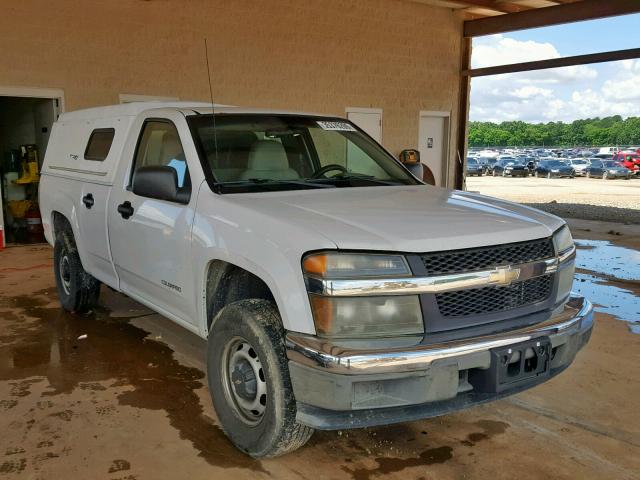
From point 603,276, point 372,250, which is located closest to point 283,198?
point 372,250

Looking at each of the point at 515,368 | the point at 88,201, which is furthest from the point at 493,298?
the point at 88,201

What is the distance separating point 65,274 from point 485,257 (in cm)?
447

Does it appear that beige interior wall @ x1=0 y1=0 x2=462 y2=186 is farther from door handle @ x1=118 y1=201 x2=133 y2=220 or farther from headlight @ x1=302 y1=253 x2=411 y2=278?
headlight @ x1=302 y1=253 x2=411 y2=278

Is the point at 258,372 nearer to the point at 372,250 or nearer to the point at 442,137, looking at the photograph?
the point at 372,250

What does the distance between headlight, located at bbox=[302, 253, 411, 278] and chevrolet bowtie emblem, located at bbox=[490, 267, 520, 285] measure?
0.48 metres

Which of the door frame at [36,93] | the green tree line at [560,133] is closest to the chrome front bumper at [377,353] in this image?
the door frame at [36,93]

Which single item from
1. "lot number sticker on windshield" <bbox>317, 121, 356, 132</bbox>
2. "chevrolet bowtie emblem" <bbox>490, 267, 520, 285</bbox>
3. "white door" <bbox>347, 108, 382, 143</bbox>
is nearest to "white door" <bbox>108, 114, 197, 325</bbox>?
"lot number sticker on windshield" <bbox>317, 121, 356, 132</bbox>

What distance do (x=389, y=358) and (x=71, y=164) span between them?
4.08 meters

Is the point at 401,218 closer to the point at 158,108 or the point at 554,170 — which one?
the point at 158,108

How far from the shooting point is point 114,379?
4266 millimetres

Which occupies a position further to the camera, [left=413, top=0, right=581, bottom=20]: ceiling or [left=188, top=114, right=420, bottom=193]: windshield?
[left=413, top=0, right=581, bottom=20]: ceiling

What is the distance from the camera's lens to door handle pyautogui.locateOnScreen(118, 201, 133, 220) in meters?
4.21

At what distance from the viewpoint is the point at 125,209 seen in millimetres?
4273

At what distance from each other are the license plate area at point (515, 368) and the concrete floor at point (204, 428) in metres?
0.56
